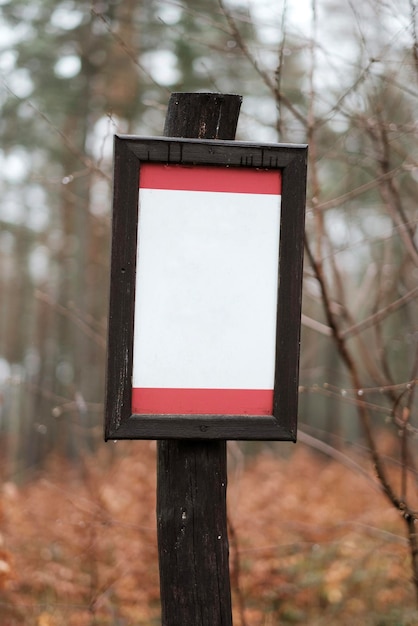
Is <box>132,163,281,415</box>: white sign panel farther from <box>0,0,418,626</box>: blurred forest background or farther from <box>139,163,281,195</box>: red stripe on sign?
<box>0,0,418,626</box>: blurred forest background

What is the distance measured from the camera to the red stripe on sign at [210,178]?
6.32 feet

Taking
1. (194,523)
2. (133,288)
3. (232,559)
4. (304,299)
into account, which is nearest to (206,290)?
(133,288)

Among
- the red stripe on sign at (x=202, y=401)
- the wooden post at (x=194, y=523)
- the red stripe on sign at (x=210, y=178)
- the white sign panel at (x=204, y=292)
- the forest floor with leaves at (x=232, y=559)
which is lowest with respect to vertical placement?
the forest floor with leaves at (x=232, y=559)

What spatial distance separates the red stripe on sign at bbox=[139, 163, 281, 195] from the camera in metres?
1.93

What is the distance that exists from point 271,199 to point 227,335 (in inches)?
15.2

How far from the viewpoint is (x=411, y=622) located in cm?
442

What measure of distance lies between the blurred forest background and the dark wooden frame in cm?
107

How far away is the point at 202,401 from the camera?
1.91 meters

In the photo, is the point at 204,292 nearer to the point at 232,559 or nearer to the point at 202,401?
the point at 202,401

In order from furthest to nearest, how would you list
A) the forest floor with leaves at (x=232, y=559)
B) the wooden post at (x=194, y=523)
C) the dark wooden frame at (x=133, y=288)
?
the forest floor with leaves at (x=232, y=559) → the wooden post at (x=194, y=523) → the dark wooden frame at (x=133, y=288)

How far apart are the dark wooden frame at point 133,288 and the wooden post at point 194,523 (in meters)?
0.19

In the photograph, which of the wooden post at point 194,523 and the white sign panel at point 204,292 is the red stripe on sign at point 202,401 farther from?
the wooden post at point 194,523

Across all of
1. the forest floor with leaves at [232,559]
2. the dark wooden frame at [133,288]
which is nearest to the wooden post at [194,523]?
the dark wooden frame at [133,288]

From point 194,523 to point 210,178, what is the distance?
97 cm
